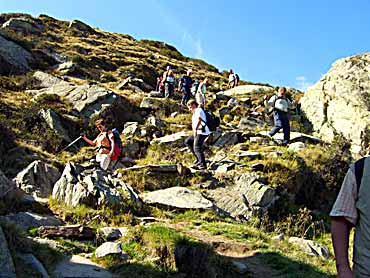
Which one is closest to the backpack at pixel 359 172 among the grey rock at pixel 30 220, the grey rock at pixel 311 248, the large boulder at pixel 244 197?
the grey rock at pixel 30 220

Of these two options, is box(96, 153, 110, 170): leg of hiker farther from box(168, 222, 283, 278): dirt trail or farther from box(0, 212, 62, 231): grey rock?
box(0, 212, 62, 231): grey rock

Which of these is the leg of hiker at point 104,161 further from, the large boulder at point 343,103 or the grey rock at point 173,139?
the large boulder at point 343,103

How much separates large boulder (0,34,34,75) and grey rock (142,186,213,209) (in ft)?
51.3

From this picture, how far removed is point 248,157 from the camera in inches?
526

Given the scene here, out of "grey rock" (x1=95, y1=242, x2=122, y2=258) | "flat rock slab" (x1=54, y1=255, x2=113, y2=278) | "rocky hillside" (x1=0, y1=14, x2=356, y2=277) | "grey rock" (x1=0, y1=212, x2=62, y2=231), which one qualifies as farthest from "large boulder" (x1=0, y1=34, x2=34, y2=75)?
"flat rock slab" (x1=54, y1=255, x2=113, y2=278)

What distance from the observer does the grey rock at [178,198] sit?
973cm

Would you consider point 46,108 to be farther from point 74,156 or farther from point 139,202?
point 139,202

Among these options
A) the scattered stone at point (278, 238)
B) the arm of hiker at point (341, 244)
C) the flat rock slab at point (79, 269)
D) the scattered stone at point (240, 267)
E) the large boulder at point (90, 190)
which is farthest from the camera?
the large boulder at point (90, 190)

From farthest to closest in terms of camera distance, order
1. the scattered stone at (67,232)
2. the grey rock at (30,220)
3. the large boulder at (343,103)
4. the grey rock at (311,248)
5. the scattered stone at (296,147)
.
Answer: the large boulder at (343,103), the scattered stone at (296,147), the grey rock at (311,248), the grey rock at (30,220), the scattered stone at (67,232)

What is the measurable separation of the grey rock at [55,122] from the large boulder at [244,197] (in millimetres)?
6639

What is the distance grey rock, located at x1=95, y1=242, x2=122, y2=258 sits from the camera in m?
6.12

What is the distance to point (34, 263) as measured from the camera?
503 centimetres

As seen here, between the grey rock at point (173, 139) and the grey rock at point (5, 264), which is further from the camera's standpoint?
the grey rock at point (173, 139)

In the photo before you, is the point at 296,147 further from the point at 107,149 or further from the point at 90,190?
the point at 90,190
